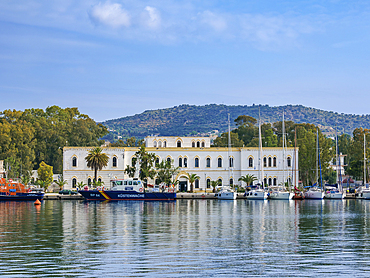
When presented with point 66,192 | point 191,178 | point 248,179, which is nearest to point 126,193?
point 66,192

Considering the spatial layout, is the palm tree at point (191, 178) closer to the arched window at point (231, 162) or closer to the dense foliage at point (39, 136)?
the arched window at point (231, 162)

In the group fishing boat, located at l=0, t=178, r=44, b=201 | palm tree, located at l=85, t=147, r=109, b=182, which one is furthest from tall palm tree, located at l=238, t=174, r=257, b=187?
fishing boat, located at l=0, t=178, r=44, b=201

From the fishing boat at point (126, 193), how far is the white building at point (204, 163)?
13.1 metres

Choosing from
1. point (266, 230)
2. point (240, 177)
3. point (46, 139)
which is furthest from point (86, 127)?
point (266, 230)

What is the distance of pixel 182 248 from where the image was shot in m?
23.8

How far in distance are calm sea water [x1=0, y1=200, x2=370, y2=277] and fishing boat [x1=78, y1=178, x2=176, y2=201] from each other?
2967 cm

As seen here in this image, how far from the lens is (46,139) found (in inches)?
4067

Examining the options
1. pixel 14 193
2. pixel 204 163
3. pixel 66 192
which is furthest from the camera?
pixel 204 163

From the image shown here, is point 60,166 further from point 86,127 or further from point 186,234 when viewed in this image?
point 186,234

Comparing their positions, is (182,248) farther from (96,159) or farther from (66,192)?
(66,192)

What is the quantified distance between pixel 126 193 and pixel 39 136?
4185 centimetres

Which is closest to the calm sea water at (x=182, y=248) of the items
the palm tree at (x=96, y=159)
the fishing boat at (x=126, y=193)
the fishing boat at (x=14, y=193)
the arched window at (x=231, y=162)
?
the fishing boat at (x=126, y=193)

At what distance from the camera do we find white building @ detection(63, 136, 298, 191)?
82562 millimetres

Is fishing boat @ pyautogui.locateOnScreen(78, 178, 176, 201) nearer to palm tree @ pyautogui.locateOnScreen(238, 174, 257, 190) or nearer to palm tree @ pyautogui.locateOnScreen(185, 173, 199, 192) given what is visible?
palm tree @ pyautogui.locateOnScreen(185, 173, 199, 192)
